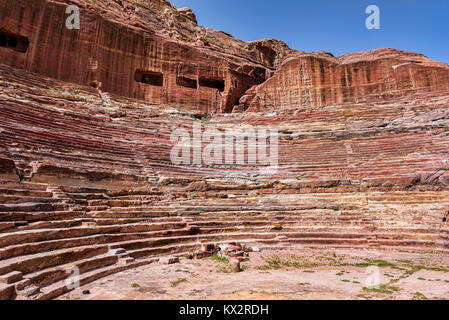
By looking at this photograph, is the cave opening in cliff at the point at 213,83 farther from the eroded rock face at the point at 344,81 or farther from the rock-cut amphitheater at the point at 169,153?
the eroded rock face at the point at 344,81

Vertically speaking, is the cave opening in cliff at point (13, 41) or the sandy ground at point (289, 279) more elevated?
the cave opening in cliff at point (13, 41)

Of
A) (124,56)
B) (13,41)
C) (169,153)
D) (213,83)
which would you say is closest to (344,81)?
(213,83)

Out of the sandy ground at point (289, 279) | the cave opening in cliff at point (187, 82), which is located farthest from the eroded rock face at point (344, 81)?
the sandy ground at point (289, 279)

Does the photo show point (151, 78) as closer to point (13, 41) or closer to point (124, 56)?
point (124, 56)

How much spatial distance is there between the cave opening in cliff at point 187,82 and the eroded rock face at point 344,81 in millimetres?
4245

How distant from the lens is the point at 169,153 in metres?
12.4

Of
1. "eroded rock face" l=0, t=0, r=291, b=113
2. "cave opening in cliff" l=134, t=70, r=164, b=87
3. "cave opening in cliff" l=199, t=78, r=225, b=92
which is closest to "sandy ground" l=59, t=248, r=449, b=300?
"eroded rock face" l=0, t=0, r=291, b=113

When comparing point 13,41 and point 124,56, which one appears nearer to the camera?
point 13,41

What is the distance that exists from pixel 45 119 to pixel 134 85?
33.8ft

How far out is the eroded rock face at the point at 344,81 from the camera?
19.2 meters

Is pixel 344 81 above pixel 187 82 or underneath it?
→ underneath

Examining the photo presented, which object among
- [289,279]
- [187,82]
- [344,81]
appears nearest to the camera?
[289,279]

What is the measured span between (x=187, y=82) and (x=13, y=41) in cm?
1193

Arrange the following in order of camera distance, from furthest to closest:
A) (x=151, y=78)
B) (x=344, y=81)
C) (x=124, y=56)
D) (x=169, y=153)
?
(x=151, y=78) → (x=344, y=81) → (x=124, y=56) → (x=169, y=153)
